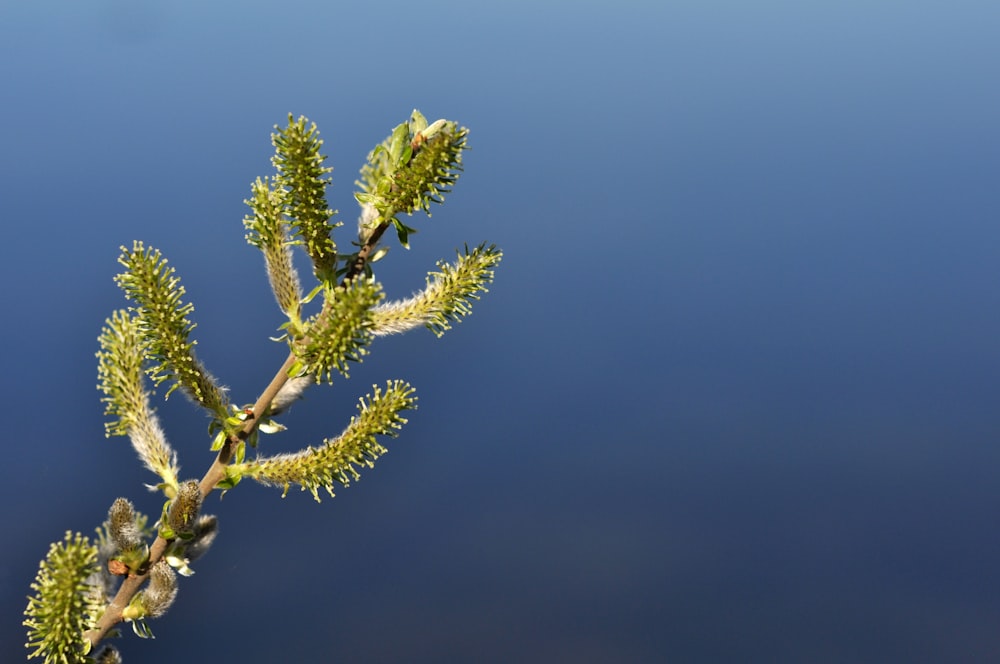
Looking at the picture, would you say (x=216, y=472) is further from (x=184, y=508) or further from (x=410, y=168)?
(x=410, y=168)

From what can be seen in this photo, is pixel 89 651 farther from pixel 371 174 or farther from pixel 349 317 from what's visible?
pixel 371 174

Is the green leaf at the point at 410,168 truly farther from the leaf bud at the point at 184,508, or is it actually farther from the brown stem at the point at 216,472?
the leaf bud at the point at 184,508

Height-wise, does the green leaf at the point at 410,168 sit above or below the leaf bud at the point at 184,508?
above

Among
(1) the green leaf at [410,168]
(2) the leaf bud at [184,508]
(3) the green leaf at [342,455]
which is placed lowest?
(2) the leaf bud at [184,508]

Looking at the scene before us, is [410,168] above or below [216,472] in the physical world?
above

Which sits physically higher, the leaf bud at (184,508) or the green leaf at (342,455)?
the green leaf at (342,455)

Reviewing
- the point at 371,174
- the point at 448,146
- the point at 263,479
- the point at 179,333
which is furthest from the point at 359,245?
the point at 263,479

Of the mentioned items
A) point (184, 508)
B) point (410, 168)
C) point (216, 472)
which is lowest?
point (184, 508)

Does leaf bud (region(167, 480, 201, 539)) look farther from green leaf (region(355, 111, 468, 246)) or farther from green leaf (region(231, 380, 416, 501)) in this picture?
green leaf (region(355, 111, 468, 246))


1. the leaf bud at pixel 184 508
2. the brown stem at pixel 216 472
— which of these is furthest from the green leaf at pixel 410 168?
the leaf bud at pixel 184 508

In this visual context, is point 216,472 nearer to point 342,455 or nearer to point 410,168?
point 342,455


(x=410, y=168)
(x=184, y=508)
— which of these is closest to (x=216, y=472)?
(x=184, y=508)

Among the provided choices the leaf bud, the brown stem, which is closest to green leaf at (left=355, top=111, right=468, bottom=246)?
the brown stem
